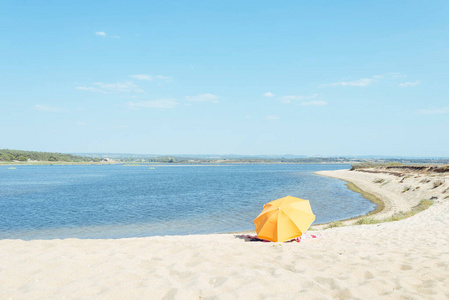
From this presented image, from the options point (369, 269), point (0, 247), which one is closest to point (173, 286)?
point (369, 269)

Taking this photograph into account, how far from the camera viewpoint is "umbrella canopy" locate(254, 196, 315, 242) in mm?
11734

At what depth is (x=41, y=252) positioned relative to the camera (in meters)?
8.65

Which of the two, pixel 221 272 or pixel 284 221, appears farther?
pixel 284 221

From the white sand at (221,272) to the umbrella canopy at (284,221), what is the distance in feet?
7.36

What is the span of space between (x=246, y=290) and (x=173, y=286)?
4.67ft

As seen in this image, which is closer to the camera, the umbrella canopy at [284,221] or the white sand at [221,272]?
the white sand at [221,272]

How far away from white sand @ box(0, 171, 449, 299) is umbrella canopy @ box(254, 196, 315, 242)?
7.36 ft

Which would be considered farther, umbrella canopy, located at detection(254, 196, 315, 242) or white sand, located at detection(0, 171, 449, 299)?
umbrella canopy, located at detection(254, 196, 315, 242)

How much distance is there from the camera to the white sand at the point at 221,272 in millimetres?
5305

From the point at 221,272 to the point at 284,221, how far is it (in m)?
6.02

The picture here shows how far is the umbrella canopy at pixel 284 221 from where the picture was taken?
11.7 meters

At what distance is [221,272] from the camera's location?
6523 millimetres

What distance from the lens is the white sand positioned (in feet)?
17.4

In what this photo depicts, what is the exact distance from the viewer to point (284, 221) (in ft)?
39.3
